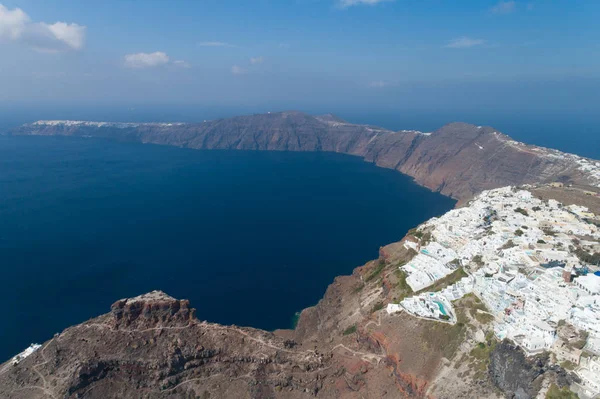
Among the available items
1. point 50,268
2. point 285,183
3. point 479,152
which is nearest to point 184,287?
point 50,268

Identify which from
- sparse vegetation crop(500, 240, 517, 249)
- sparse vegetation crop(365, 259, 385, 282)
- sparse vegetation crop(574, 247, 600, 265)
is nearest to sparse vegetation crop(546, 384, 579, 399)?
sparse vegetation crop(574, 247, 600, 265)

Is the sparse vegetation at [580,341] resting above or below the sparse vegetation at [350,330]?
above

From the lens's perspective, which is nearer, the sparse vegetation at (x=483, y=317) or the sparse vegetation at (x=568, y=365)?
the sparse vegetation at (x=568, y=365)

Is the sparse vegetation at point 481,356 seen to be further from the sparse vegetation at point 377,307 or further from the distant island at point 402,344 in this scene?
the sparse vegetation at point 377,307

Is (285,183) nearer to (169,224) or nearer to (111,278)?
(169,224)

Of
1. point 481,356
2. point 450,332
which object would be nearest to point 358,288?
point 450,332

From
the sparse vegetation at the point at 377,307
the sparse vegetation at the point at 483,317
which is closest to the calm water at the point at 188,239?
the sparse vegetation at the point at 377,307
